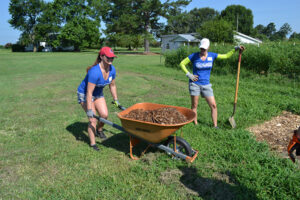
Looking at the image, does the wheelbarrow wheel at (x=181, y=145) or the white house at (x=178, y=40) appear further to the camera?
the white house at (x=178, y=40)

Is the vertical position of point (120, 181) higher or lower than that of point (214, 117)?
lower

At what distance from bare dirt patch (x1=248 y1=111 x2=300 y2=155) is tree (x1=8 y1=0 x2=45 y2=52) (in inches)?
2467

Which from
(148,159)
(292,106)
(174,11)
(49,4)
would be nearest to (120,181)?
(148,159)

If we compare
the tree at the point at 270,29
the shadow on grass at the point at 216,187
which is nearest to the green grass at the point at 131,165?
the shadow on grass at the point at 216,187

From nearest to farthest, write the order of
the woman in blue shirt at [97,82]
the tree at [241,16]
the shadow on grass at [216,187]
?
the shadow on grass at [216,187], the woman in blue shirt at [97,82], the tree at [241,16]

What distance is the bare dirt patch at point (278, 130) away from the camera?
4.33 metres

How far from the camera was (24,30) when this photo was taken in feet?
196

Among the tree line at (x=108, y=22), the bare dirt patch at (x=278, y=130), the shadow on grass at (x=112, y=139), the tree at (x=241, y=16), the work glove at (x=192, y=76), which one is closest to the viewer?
the bare dirt patch at (x=278, y=130)

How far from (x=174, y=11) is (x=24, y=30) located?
40180mm

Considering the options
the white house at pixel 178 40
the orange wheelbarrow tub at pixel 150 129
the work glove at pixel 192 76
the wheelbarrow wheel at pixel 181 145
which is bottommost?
the wheelbarrow wheel at pixel 181 145

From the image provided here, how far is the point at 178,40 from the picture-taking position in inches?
1838

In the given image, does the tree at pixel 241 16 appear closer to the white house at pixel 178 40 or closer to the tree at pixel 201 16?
the tree at pixel 201 16

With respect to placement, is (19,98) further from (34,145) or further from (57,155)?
(57,155)

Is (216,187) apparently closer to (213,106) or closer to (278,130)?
(213,106)
